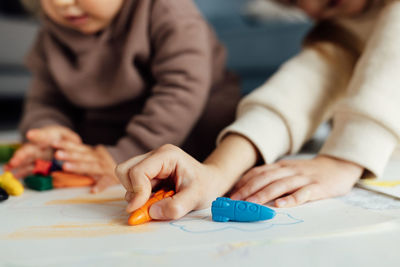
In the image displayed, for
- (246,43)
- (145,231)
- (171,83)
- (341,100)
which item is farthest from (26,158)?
(246,43)

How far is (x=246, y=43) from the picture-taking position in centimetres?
162

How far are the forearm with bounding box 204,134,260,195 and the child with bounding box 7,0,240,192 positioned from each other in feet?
0.16

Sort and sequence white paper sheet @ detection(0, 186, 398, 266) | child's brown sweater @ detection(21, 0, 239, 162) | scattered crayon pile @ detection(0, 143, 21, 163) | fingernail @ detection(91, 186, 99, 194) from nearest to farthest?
white paper sheet @ detection(0, 186, 398, 266), fingernail @ detection(91, 186, 99, 194), child's brown sweater @ detection(21, 0, 239, 162), scattered crayon pile @ detection(0, 143, 21, 163)

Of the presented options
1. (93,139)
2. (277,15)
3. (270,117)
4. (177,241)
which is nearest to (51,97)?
(93,139)

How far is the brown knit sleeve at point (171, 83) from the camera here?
2.12 ft

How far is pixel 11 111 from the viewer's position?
195cm

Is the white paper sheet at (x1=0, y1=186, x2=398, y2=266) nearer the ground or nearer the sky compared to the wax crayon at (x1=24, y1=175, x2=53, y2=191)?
nearer the sky

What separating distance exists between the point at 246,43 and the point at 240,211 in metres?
1.30

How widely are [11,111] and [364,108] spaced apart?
1.78 metres

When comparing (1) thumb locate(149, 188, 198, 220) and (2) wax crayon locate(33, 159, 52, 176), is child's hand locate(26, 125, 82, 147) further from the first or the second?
(1) thumb locate(149, 188, 198, 220)

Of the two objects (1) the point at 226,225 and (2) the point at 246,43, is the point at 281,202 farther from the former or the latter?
(2) the point at 246,43

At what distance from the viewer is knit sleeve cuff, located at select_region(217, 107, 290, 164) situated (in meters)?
0.56

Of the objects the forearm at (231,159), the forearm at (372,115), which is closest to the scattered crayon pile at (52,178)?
the forearm at (231,159)

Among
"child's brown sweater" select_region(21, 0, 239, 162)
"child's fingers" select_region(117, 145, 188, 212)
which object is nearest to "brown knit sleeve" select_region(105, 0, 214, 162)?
"child's brown sweater" select_region(21, 0, 239, 162)
